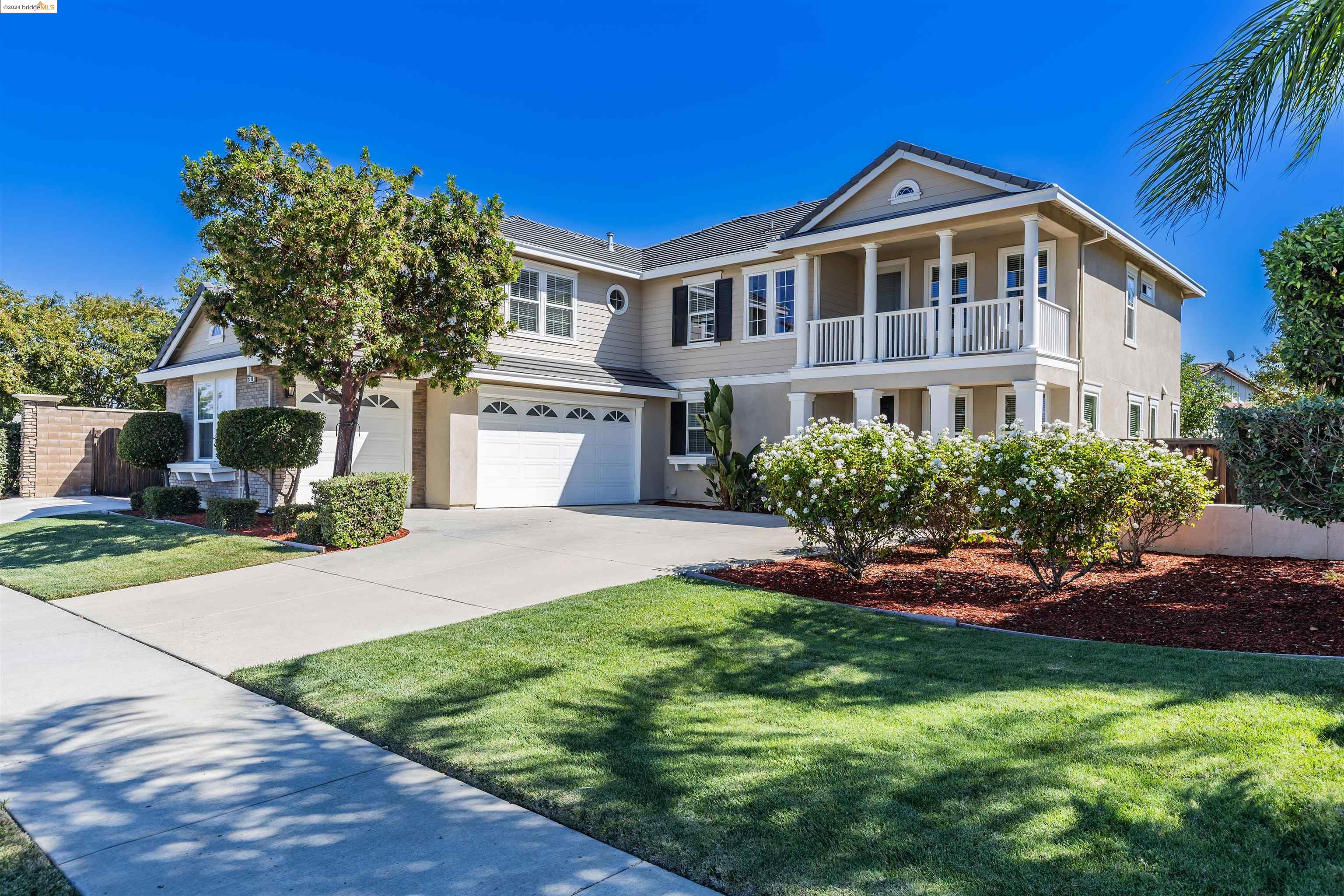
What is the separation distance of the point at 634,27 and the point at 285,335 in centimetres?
847

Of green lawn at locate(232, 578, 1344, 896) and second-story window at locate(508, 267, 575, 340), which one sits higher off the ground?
second-story window at locate(508, 267, 575, 340)

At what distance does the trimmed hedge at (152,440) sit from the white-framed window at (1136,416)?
67.4ft

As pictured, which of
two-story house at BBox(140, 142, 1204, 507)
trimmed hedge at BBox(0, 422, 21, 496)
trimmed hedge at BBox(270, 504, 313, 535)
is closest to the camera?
trimmed hedge at BBox(270, 504, 313, 535)

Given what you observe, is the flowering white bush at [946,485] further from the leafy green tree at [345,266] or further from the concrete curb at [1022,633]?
the leafy green tree at [345,266]

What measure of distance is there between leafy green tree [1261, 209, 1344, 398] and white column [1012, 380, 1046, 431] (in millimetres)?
6873

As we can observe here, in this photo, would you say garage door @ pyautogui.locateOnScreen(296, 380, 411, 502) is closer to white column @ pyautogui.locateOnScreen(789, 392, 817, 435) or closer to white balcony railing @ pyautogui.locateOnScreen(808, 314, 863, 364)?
white column @ pyautogui.locateOnScreen(789, 392, 817, 435)

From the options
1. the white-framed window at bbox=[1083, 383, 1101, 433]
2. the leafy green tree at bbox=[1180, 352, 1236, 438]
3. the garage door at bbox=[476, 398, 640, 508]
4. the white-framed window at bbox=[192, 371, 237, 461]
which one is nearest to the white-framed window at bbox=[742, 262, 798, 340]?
the garage door at bbox=[476, 398, 640, 508]

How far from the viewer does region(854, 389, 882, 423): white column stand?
15.3 m

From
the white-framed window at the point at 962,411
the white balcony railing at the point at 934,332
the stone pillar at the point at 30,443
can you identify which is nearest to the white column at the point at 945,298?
the white balcony railing at the point at 934,332

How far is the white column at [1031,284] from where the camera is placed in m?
13.1

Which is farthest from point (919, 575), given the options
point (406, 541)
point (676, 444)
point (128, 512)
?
point (128, 512)

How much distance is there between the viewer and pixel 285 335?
11.0 meters

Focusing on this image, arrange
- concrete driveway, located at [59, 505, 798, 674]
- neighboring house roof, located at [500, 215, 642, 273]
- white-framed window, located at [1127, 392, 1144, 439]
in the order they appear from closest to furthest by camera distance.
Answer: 1. concrete driveway, located at [59, 505, 798, 674]
2. white-framed window, located at [1127, 392, 1144, 439]
3. neighboring house roof, located at [500, 215, 642, 273]

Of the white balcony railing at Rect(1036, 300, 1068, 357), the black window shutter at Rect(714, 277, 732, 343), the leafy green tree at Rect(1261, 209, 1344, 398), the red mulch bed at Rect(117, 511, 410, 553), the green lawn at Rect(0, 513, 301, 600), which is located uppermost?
the black window shutter at Rect(714, 277, 732, 343)
